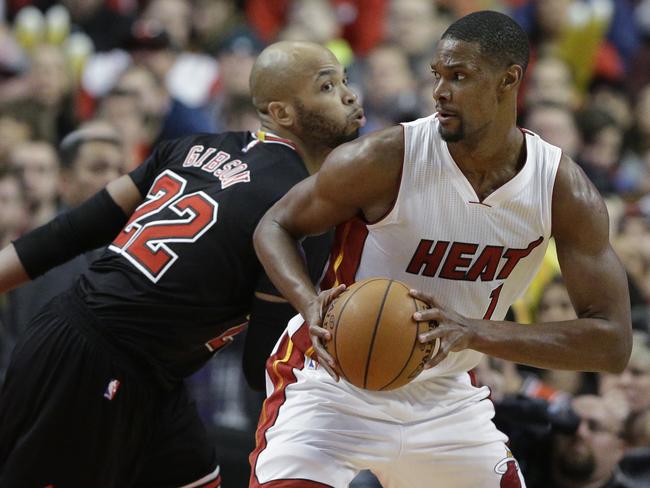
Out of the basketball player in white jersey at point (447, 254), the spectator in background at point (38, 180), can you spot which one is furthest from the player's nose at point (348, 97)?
the spectator in background at point (38, 180)

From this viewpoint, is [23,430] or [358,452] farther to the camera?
[23,430]

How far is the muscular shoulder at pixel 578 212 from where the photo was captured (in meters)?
3.96

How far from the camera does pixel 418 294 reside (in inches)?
145

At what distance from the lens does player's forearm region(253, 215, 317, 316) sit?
12.8ft

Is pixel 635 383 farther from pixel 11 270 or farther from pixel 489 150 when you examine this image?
pixel 11 270

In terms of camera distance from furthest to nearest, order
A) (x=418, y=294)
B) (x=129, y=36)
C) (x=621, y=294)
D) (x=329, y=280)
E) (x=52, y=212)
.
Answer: (x=129, y=36) → (x=52, y=212) → (x=329, y=280) → (x=621, y=294) → (x=418, y=294)

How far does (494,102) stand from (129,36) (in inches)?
287

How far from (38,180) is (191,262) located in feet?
13.3

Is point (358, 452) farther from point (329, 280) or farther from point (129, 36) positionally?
point (129, 36)

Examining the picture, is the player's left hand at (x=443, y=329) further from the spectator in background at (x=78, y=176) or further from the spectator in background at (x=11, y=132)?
the spectator in background at (x=11, y=132)

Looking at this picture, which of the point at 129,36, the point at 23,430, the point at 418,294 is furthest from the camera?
the point at 129,36

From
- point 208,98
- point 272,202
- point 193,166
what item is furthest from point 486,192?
point 208,98

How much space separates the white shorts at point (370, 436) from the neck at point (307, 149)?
0.95m

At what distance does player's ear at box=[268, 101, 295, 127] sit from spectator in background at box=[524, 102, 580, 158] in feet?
17.5
